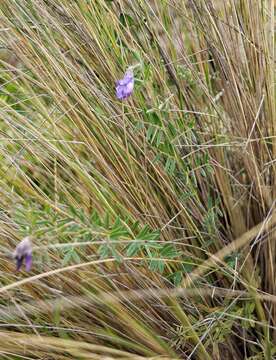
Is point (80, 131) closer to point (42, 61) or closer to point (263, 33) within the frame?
point (42, 61)

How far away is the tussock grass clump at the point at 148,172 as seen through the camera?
1.33 meters

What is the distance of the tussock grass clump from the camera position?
133 centimetres

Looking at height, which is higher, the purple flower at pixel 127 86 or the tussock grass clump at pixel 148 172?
the purple flower at pixel 127 86

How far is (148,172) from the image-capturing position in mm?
1462

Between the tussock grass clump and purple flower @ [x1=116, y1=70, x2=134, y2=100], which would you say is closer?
→ purple flower @ [x1=116, y1=70, x2=134, y2=100]

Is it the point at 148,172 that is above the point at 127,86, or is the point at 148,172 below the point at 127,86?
below

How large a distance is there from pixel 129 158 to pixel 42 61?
11.1 inches

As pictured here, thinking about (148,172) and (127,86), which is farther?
(148,172)

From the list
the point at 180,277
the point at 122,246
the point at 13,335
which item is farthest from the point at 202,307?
the point at 13,335

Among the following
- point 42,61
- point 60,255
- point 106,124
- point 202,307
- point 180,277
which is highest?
point 42,61

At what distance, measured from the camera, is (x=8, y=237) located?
1349mm

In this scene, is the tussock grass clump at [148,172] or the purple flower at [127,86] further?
the tussock grass clump at [148,172]

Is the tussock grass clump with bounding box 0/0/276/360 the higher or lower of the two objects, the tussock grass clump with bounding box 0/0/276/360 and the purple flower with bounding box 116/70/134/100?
the lower

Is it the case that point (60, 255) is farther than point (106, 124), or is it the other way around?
point (106, 124)
